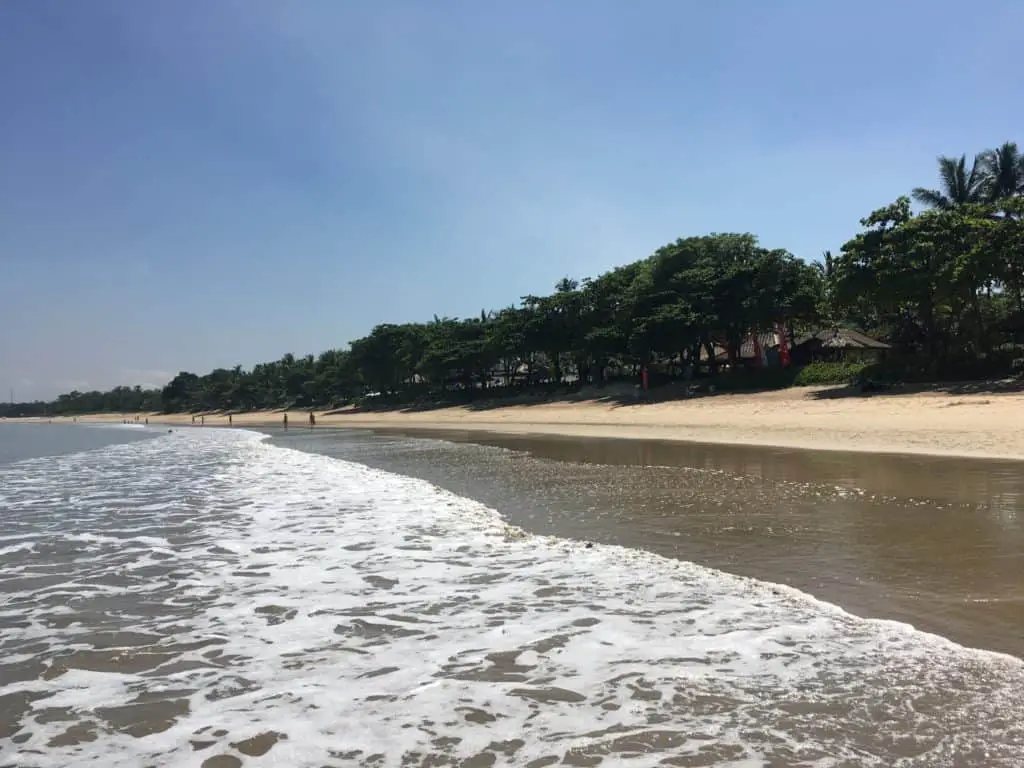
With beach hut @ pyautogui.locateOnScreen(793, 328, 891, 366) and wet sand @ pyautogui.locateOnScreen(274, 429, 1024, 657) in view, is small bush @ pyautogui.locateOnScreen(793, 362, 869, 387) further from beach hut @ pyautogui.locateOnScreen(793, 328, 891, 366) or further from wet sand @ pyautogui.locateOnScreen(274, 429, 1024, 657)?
wet sand @ pyautogui.locateOnScreen(274, 429, 1024, 657)

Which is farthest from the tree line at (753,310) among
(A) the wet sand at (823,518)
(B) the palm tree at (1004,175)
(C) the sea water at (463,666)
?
(C) the sea water at (463,666)

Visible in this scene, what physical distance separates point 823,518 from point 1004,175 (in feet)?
168

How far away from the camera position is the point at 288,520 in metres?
11.0

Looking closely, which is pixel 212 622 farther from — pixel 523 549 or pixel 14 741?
pixel 523 549

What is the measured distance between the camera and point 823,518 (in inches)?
356

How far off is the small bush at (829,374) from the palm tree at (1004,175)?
23.4 meters

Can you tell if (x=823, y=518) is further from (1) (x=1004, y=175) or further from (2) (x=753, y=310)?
(1) (x=1004, y=175)

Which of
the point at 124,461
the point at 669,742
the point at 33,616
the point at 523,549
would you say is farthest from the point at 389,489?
the point at 124,461

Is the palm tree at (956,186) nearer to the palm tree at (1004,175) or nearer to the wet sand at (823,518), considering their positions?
the palm tree at (1004,175)

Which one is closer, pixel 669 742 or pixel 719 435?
pixel 669 742

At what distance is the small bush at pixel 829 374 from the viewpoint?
33406mm

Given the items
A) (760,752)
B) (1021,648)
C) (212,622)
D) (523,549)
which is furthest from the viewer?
(523,549)

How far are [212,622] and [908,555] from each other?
22.5ft

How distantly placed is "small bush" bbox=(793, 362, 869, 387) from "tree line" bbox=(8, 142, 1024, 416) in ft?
5.70
